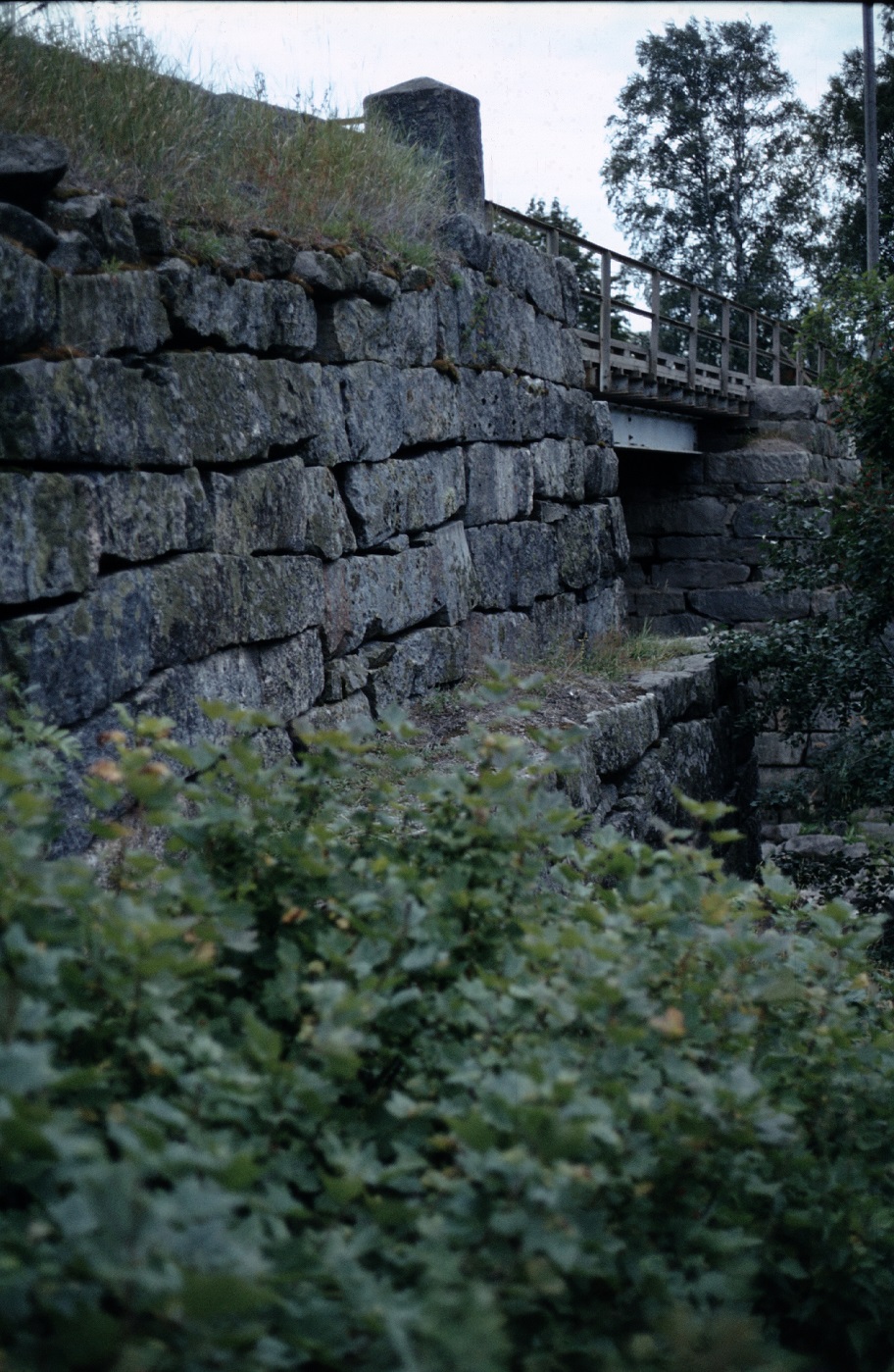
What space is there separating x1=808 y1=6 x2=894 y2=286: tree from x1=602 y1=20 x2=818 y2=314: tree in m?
Result: 0.81

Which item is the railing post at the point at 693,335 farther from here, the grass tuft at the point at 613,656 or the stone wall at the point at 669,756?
the stone wall at the point at 669,756

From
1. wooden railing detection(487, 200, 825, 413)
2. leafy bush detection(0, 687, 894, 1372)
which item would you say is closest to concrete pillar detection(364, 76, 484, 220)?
wooden railing detection(487, 200, 825, 413)

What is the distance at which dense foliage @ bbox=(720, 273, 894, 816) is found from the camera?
877cm

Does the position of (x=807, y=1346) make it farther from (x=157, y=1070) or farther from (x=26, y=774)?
(x=26, y=774)

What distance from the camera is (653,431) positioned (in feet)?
44.5

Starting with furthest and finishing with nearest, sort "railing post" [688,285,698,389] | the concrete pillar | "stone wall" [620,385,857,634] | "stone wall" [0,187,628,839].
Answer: "stone wall" [620,385,857,634]
"railing post" [688,285,698,389]
the concrete pillar
"stone wall" [0,187,628,839]

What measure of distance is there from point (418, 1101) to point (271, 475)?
12.6 ft

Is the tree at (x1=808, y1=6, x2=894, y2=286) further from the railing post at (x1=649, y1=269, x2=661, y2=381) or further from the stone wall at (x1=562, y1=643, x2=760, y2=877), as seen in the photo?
the stone wall at (x1=562, y1=643, x2=760, y2=877)

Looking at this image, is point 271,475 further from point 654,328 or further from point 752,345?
point 752,345

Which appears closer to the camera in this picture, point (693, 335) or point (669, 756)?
point (669, 756)

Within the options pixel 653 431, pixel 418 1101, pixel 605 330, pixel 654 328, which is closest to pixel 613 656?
pixel 605 330

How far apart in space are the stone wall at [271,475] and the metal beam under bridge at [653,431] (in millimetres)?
3471

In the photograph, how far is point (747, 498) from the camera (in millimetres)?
14781

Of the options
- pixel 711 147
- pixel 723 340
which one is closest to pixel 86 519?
pixel 723 340
